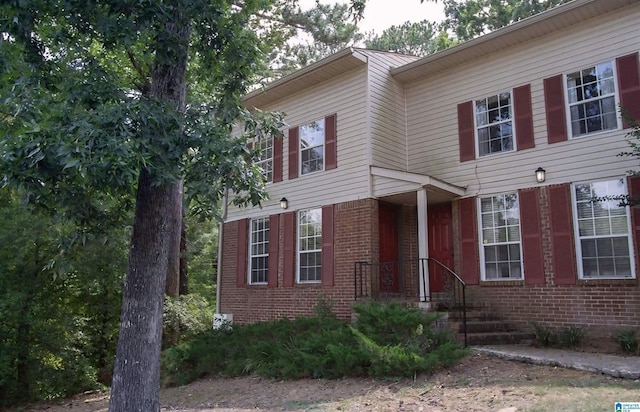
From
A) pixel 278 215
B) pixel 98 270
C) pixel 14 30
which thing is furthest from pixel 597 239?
pixel 98 270

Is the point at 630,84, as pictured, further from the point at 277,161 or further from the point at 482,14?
the point at 482,14

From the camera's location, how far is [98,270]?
1224cm

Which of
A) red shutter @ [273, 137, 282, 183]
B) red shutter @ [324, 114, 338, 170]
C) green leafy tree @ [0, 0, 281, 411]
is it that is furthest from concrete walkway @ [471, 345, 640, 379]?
red shutter @ [273, 137, 282, 183]

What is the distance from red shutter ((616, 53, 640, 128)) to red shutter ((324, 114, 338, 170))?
5.54m

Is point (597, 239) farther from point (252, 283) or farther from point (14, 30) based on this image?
point (14, 30)

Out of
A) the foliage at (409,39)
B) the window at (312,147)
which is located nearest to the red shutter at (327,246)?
the window at (312,147)

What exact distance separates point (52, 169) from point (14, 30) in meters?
1.84

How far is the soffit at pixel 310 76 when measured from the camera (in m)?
11.0

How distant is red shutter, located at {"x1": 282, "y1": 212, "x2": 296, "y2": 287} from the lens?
11.9 meters

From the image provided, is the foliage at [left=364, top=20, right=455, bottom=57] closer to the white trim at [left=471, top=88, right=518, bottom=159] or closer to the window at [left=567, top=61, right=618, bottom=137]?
the white trim at [left=471, top=88, right=518, bottom=159]

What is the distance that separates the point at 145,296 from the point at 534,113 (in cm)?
770

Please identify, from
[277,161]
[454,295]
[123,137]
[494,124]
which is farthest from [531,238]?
[123,137]

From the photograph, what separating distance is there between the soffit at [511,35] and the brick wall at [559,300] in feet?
9.82

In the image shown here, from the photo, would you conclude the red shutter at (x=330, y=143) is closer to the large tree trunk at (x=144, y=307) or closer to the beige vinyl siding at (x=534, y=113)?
the beige vinyl siding at (x=534, y=113)
